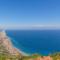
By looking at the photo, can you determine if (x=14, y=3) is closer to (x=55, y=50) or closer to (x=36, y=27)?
(x=36, y=27)

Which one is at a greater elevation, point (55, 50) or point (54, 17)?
point (54, 17)

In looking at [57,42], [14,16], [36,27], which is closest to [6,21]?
[14,16]

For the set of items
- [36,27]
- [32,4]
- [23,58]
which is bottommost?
[23,58]
